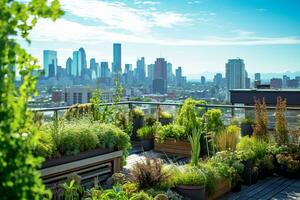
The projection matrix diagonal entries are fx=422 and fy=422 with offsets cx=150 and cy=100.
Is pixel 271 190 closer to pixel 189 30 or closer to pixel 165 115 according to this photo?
pixel 165 115

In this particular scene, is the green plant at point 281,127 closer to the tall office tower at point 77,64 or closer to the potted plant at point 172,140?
the potted plant at point 172,140

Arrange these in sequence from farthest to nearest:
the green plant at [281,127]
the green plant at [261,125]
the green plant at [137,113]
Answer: the green plant at [137,113] < the green plant at [261,125] < the green plant at [281,127]

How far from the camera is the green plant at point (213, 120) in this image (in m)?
8.75

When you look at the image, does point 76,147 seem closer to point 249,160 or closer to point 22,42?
point 249,160

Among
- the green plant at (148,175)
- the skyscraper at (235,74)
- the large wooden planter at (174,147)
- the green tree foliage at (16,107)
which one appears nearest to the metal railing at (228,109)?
the large wooden planter at (174,147)

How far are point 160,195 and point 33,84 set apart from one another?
325 centimetres

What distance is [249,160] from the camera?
670 cm

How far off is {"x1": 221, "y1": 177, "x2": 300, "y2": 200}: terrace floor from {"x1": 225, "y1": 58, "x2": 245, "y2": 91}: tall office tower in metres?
24.2

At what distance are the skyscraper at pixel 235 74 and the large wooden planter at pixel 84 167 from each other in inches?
996

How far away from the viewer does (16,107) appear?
147 centimetres

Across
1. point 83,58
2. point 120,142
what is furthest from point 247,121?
point 83,58

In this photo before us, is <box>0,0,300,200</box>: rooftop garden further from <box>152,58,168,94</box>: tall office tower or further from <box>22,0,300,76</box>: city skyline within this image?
<box>152,58,168,94</box>: tall office tower

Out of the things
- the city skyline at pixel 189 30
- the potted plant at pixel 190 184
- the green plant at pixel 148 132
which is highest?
the city skyline at pixel 189 30

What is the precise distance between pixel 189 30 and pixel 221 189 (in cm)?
2799
